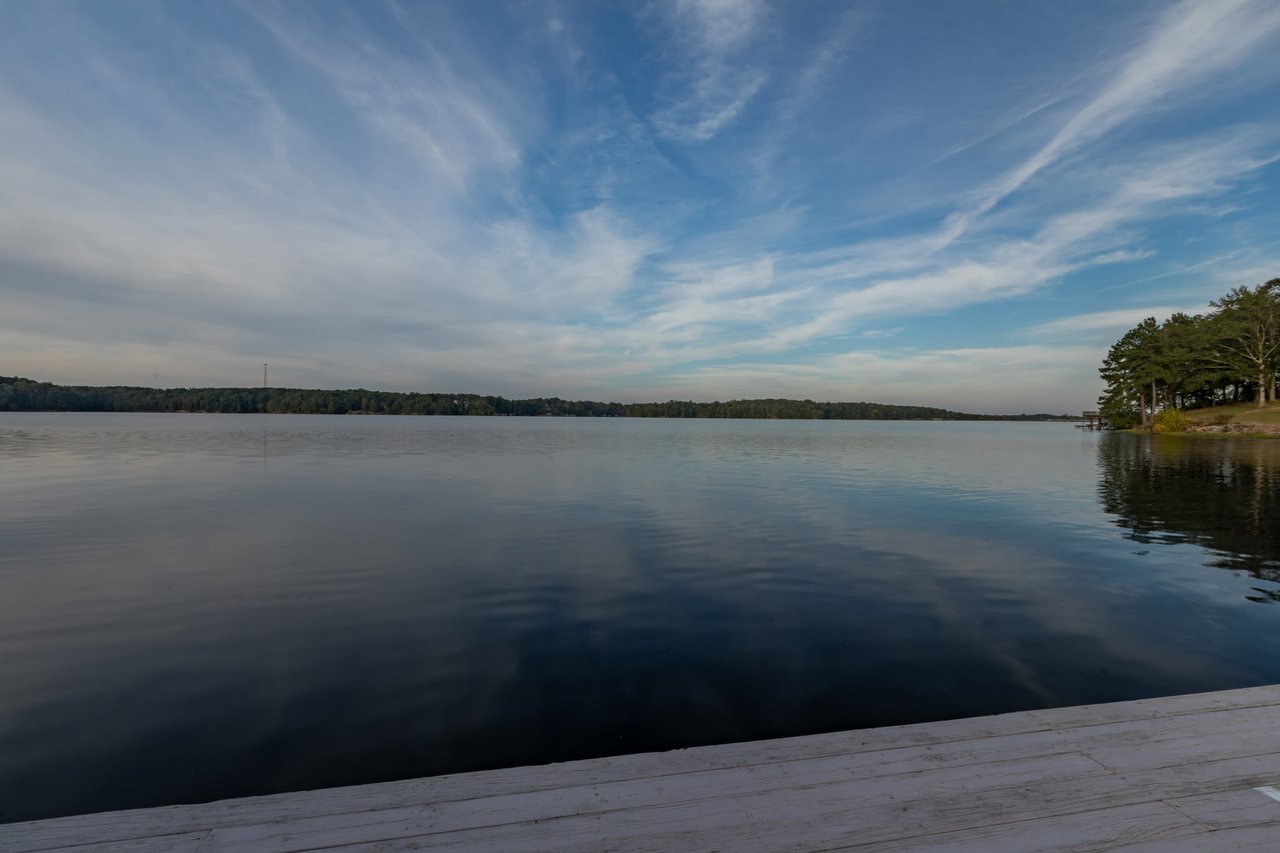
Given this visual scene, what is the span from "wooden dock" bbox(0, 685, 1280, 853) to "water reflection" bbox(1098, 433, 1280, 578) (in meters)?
10.7

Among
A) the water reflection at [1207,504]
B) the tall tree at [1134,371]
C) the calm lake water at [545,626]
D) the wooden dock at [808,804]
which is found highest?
the tall tree at [1134,371]

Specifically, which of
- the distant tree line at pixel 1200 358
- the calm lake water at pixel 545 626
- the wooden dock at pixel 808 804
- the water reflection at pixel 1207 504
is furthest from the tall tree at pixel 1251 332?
the wooden dock at pixel 808 804

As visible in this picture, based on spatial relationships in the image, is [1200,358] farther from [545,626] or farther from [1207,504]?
[545,626]

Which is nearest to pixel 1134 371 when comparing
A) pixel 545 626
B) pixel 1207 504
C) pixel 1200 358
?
pixel 1200 358

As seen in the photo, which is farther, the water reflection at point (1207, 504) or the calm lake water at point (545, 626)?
the water reflection at point (1207, 504)

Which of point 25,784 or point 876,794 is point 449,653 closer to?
point 25,784

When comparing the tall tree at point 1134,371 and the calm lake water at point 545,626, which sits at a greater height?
the tall tree at point 1134,371

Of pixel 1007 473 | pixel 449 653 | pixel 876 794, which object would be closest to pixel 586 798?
A: pixel 876 794

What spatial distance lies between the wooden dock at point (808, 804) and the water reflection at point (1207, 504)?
420 inches

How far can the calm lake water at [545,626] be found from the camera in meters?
6.58

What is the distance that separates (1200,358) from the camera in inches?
3366

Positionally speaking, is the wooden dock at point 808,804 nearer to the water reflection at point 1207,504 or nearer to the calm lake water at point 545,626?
the calm lake water at point 545,626

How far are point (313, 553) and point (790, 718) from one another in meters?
12.6

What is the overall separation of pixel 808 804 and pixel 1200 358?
112 metres
